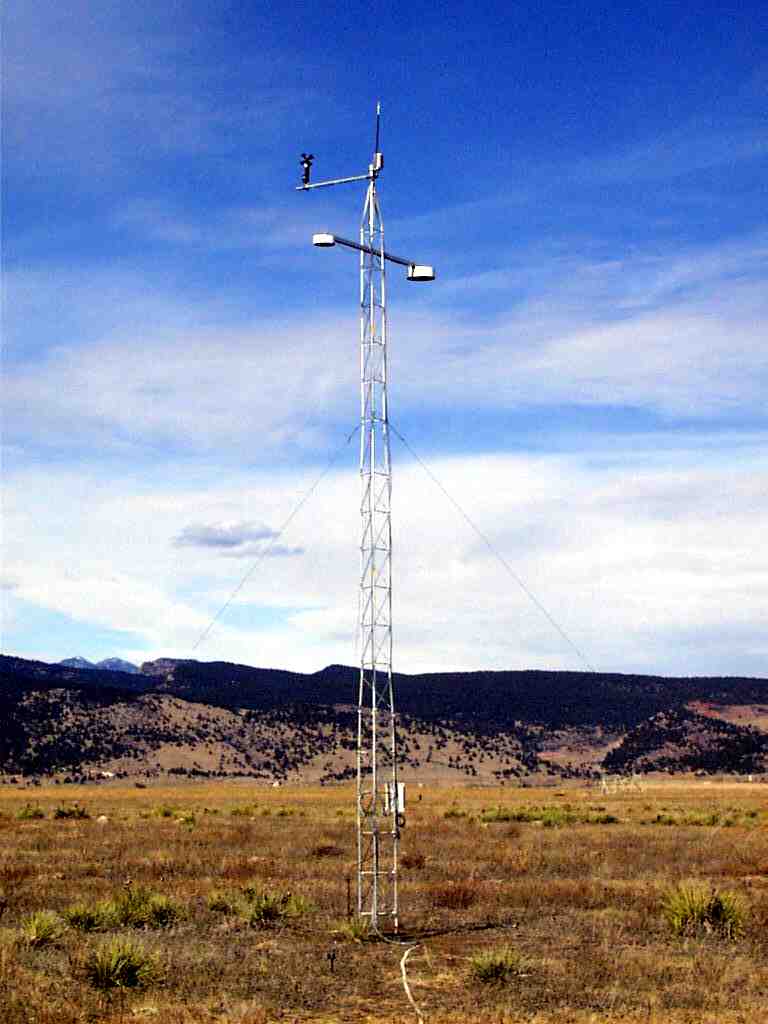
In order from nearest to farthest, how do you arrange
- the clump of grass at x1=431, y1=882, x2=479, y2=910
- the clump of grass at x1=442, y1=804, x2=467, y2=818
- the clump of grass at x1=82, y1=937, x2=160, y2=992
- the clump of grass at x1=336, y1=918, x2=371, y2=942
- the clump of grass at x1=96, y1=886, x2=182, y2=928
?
the clump of grass at x1=82, y1=937, x2=160, y2=992 < the clump of grass at x1=336, y1=918, x2=371, y2=942 < the clump of grass at x1=96, y1=886, x2=182, y2=928 < the clump of grass at x1=431, y1=882, x2=479, y2=910 < the clump of grass at x1=442, y1=804, x2=467, y2=818

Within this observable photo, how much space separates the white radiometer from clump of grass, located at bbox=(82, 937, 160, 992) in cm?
1177

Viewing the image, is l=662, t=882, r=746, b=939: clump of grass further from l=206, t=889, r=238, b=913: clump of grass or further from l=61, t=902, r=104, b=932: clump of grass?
l=61, t=902, r=104, b=932: clump of grass

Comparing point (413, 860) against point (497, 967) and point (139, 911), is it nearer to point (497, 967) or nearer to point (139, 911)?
point (139, 911)

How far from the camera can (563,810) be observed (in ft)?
183

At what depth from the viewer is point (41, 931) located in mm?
19000

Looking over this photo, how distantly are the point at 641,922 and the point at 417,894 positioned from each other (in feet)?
17.4

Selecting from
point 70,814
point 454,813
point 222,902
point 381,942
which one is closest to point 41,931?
point 222,902

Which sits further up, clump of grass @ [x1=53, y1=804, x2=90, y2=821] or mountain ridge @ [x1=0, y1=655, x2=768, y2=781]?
mountain ridge @ [x1=0, y1=655, x2=768, y2=781]

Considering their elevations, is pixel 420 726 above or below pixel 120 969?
above

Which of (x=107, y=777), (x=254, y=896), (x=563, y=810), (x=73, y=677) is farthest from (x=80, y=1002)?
(x=73, y=677)

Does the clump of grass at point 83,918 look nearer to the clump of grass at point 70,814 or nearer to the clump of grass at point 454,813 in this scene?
the clump of grass at point 70,814

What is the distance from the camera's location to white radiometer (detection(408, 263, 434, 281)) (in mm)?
21484

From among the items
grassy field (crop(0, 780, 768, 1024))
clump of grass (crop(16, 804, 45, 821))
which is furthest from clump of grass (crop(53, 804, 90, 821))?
grassy field (crop(0, 780, 768, 1024))

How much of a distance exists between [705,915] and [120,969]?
1037 centimetres
